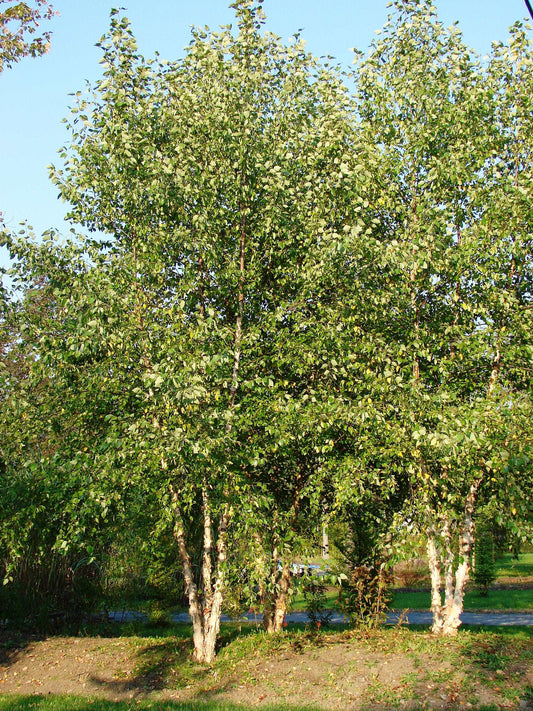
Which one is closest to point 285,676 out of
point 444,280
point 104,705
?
point 104,705

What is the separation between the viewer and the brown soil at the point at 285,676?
8.59 m

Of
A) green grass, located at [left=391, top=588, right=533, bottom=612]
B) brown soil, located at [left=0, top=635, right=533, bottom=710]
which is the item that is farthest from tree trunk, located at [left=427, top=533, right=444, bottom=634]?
green grass, located at [left=391, top=588, right=533, bottom=612]

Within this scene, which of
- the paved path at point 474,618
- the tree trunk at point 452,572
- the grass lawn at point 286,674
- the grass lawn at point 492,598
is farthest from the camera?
the grass lawn at point 492,598

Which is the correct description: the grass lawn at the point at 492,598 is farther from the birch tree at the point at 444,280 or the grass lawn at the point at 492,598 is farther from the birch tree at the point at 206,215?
the birch tree at the point at 206,215

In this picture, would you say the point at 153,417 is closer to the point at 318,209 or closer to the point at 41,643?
the point at 318,209

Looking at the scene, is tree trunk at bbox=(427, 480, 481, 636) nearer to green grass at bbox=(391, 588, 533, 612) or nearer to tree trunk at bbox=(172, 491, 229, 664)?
tree trunk at bbox=(172, 491, 229, 664)

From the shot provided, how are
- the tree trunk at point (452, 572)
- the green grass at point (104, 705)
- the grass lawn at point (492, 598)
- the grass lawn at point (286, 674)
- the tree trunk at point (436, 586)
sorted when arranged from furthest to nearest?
the grass lawn at point (492, 598) → the tree trunk at point (436, 586) → the tree trunk at point (452, 572) → the grass lawn at point (286, 674) → the green grass at point (104, 705)

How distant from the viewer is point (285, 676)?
979 centimetres

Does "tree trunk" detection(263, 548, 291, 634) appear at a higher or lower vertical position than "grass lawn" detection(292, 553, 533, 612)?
higher

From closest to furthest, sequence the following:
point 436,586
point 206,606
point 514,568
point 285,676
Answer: point 285,676, point 206,606, point 436,586, point 514,568

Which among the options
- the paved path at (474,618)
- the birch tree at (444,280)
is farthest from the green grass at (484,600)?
the birch tree at (444,280)

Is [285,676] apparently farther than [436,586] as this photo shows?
No

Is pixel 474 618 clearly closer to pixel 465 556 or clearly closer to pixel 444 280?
pixel 465 556

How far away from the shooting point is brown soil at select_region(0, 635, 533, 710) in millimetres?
8594
